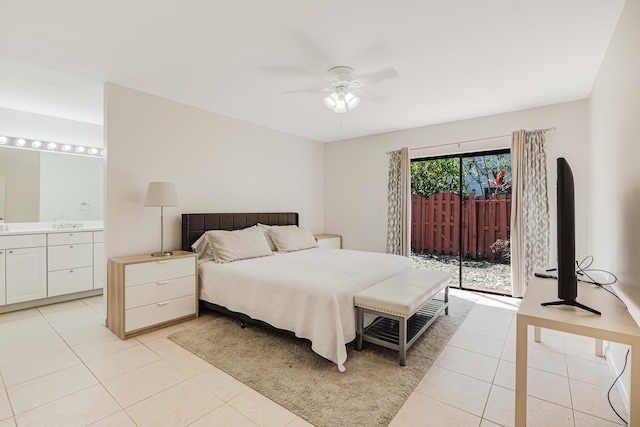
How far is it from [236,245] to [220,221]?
25.8 inches

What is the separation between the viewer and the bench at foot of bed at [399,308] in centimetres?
236

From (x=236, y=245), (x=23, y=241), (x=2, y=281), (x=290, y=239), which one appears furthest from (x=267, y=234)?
(x=2, y=281)

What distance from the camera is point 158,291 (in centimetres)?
308

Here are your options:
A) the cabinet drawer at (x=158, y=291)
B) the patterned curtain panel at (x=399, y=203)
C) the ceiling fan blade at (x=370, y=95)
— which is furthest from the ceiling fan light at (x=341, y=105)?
the cabinet drawer at (x=158, y=291)

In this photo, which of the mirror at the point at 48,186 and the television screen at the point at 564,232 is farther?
the mirror at the point at 48,186

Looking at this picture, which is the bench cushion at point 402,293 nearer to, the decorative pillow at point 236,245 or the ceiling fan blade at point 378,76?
the decorative pillow at point 236,245

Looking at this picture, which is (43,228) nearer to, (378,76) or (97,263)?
(97,263)

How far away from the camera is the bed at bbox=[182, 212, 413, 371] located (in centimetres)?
234

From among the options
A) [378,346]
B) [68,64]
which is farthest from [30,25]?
[378,346]

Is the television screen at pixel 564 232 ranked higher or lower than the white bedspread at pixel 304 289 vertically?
higher

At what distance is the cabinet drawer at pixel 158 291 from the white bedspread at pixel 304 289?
17cm

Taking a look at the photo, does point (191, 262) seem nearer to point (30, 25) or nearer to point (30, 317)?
point (30, 317)

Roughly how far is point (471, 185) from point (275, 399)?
4116 mm

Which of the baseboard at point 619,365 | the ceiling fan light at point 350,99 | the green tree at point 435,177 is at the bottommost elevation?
the baseboard at point 619,365
